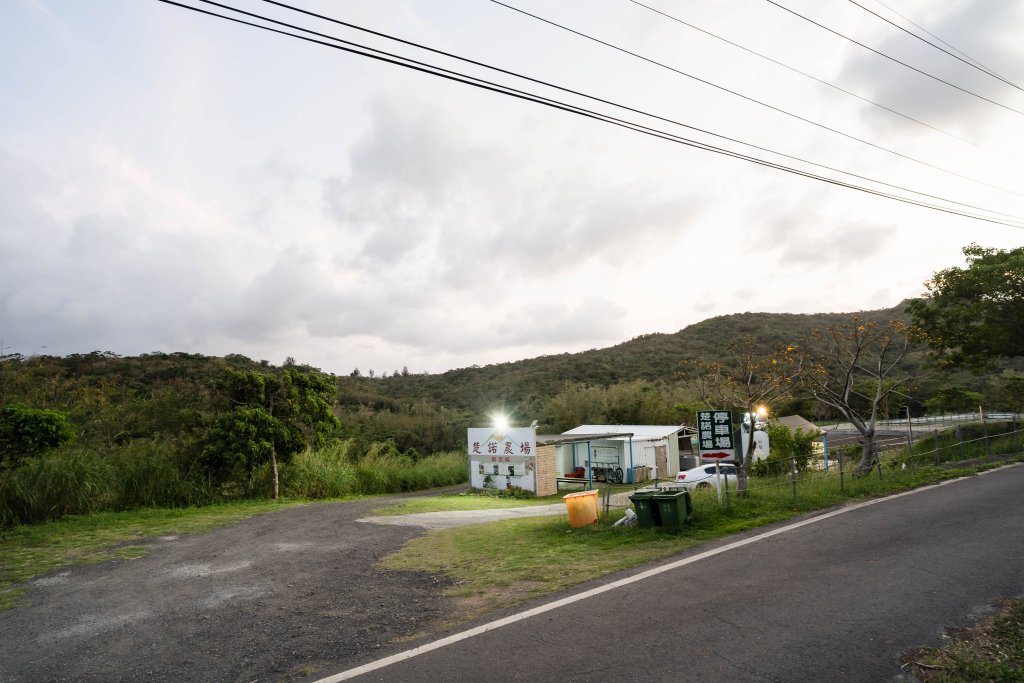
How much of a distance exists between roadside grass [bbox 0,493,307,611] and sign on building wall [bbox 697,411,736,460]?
1104 cm

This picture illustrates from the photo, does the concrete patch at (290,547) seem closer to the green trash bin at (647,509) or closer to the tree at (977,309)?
the green trash bin at (647,509)

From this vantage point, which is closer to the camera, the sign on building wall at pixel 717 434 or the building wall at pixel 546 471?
the sign on building wall at pixel 717 434

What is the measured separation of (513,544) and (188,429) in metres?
13.4

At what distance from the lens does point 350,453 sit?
82.2 feet

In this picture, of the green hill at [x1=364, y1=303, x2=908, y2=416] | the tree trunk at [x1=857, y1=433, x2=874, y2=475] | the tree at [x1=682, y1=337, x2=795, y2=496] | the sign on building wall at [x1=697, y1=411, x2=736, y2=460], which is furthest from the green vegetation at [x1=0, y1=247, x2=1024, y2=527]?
the green hill at [x1=364, y1=303, x2=908, y2=416]

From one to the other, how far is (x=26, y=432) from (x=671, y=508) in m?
14.2

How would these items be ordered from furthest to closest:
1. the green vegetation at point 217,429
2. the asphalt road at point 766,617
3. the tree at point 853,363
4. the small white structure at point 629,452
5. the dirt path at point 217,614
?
the small white structure at point 629,452 < the tree at point 853,363 < the green vegetation at point 217,429 < the dirt path at point 217,614 < the asphalt road at point 766,617

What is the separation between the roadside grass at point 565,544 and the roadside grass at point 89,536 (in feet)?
17.4

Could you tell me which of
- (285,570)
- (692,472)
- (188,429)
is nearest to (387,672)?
(285,570)

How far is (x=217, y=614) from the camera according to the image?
21.0 ft

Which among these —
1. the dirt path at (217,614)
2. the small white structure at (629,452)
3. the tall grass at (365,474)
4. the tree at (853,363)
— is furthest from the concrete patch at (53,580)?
the small white structure at (629,452)

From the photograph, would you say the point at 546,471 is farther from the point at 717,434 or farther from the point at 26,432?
the point at 26,432

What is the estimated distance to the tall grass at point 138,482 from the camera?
12484 millimetres

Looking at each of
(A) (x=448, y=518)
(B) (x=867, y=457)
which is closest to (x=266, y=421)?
(A) (x=448, y=518)
